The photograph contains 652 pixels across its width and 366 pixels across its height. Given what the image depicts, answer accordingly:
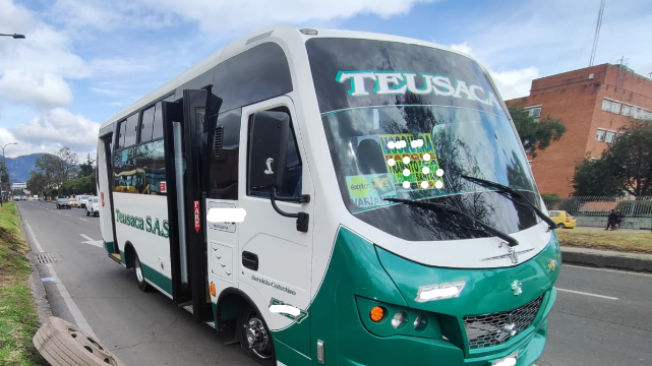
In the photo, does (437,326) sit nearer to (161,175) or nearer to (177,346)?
(177,346)

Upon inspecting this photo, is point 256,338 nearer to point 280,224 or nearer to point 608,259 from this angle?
point 280,224

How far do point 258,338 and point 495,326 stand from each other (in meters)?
1.99

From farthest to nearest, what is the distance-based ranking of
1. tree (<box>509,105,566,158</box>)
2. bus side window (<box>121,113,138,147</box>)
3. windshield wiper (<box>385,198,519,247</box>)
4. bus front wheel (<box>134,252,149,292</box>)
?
tree (<box>509,105,566,158</box>) < bus front wheel (<box>134,252,149,292</box>) < bus side window (<box>121,113,138,147</box>) < windshield wiper (<box>385,198,519,247</box>)

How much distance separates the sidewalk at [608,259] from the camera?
8.05 m

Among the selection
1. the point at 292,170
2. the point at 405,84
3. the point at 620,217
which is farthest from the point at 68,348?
the point at 620,217

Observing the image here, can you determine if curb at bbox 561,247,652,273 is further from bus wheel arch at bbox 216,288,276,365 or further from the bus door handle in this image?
the bus door handle

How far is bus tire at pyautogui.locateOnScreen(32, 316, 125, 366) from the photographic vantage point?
311 centimetres

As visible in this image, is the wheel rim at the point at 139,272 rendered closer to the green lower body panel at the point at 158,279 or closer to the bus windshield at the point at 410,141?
the green lower body panel at the point at 158,279

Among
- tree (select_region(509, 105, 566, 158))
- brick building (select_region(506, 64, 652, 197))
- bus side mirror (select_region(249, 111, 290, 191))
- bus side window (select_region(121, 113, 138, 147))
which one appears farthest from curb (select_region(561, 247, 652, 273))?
brick building (select_region(506, 64, 652, 197))

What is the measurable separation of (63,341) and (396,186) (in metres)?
3.23

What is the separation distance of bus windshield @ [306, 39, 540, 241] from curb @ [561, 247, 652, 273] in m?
7.29

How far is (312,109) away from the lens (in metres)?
2.49

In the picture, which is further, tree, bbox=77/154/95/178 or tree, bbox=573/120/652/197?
tree, bbox=77/154/95/178

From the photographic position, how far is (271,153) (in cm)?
242
